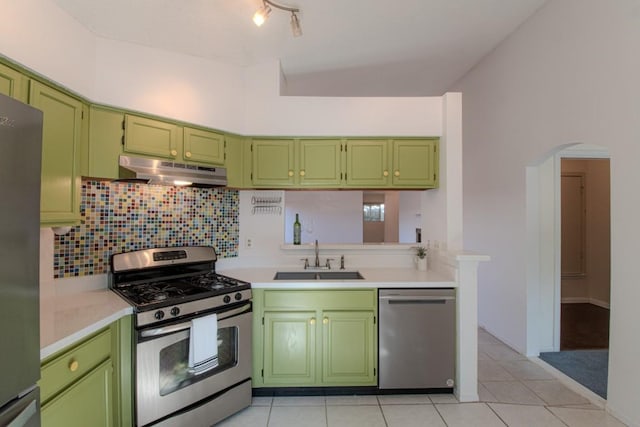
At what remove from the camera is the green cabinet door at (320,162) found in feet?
8.83

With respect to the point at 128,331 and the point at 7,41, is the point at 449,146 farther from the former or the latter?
the point at 7,41

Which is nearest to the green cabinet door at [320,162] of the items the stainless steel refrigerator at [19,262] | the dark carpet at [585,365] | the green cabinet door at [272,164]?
the green cabinet door at [272,164]

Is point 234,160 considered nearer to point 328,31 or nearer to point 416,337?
point 328,31

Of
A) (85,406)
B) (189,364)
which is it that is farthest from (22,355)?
(189,364)

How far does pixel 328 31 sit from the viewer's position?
246cm

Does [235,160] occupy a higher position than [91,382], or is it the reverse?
[235,160]

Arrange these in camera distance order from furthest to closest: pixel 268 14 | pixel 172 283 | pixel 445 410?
1. pixel 172 283
2. pixel 445 410
3. pixel 268 14

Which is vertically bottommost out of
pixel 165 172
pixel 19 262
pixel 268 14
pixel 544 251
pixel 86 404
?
pixel 86 404

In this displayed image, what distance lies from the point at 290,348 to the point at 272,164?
157 cm

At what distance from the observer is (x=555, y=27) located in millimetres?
2537

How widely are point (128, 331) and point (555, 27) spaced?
157 inches

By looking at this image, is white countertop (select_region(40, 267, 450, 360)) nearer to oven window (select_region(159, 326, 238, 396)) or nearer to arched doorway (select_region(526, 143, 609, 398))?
oven window (select_region(159, 326, 238, 396))

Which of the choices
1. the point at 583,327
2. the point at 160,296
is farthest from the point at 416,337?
the point at 583,327

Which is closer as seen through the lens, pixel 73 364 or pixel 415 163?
pixel 73 364
